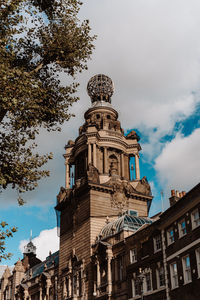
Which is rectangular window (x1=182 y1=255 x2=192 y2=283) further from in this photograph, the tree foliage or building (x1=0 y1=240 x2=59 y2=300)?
building (x1=0 y1=240 x2=59 y2=300)

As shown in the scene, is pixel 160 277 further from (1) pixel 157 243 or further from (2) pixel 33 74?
(2) pixel 33 74

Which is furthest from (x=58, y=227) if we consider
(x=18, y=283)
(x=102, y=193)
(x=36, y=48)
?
(x=36, y=48)

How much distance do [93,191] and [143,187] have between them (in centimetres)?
952

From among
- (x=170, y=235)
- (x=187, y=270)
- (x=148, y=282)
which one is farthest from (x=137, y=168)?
(x=187, y=270)

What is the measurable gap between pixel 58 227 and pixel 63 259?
6165 mm

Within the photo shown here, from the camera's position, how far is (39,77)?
87.6 ft

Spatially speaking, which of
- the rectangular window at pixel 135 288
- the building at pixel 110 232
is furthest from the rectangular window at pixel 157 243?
the rectangular window at pixel 135 288

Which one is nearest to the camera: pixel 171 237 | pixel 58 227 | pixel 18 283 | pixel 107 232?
pixel 171 237

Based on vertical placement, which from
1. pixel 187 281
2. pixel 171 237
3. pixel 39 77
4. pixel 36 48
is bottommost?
pixel 187 281

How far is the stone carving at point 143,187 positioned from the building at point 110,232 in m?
0.16

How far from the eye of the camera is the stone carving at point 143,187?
192ft

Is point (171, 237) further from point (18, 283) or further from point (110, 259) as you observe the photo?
point (18, 283)

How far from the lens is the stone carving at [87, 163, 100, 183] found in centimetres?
5412

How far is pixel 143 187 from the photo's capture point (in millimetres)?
59000
